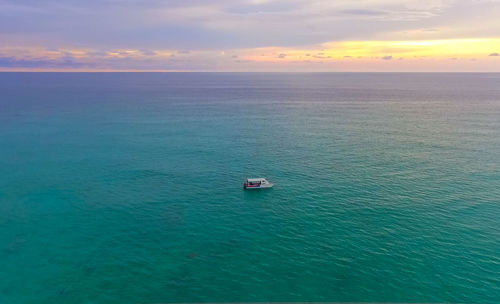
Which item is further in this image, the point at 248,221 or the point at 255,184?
the point at 255,184

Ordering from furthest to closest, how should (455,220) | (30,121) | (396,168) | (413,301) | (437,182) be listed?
(30,121), (396,168), (437,182), (455,220), (413,301)

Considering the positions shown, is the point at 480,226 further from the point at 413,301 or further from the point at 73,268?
the point at 73,268

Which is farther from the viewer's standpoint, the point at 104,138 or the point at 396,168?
the point at 104,138

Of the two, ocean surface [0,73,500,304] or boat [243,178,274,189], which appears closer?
ocean surface [0,73,500,304]

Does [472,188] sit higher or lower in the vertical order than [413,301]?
higher

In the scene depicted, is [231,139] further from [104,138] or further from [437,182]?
[437,182]

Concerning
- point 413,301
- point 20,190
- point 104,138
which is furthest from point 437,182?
point 104,138

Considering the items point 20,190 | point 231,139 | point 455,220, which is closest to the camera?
point 455,220

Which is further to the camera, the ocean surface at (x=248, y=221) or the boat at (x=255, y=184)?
the boat at (x=255, y=184)

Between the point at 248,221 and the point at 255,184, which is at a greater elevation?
the point at 255,184
